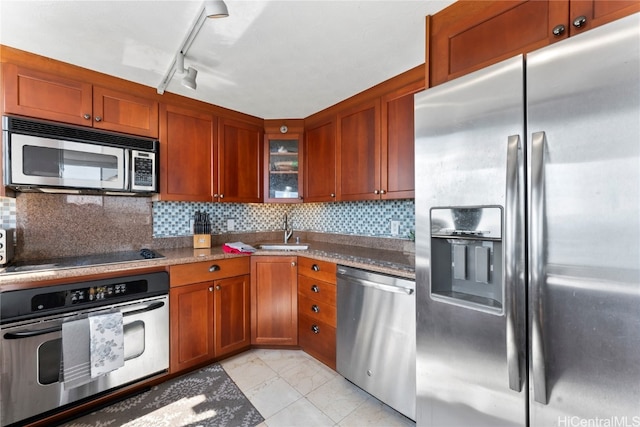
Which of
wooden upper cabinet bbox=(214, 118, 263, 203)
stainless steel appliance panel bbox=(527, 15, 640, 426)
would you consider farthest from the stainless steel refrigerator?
wooden upper cabinet bbox=(214, 118, 263, 203)

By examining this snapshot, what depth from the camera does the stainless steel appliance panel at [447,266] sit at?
3.04ft

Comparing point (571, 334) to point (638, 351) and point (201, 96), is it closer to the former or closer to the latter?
point (638, 351)

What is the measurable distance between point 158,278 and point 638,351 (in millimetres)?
2292

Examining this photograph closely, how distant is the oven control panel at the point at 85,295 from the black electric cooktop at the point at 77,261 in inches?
6.0

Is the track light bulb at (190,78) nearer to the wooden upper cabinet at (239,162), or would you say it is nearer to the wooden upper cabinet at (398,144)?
the wooden upper cabinet at (239,162)

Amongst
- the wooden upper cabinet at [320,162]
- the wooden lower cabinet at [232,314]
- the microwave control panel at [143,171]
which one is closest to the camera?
the microwave control panel at [143,171]

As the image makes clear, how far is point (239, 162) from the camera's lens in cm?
257

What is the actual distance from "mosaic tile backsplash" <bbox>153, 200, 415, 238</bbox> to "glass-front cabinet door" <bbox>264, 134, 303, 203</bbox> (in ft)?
1.33

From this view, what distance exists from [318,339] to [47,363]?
5.45ft

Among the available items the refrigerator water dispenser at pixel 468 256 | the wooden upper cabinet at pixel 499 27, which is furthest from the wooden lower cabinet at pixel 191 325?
the wooden upper cabinet at pixel 499 27

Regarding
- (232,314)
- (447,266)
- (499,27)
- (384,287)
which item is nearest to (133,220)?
(232,314)

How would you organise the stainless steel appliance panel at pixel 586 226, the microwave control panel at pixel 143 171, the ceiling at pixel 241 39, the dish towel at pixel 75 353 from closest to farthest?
the stainless steel appliance panel at pixel 586 226, the ceiling at pixel 241 39, the dish towel at pixel 75 353, the microwave control panel at pixel 143 171

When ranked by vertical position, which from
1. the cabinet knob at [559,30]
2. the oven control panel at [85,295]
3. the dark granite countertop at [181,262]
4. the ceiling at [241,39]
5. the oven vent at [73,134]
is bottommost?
the oven control panel at [85,295]

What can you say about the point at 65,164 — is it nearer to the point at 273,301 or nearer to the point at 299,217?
the point at 273,301
